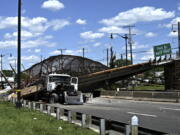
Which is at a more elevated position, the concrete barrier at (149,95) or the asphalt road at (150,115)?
the concrete barrier at (149,95)

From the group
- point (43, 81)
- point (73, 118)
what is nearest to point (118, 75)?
point (43, 81)

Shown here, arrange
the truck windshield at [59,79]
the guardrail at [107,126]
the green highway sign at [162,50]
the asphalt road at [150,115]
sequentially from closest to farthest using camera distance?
the guardrail at [107,126] → the asphalt road at [150,115] → the truck windshield at [59,79] → the green highway sign at [162,50]

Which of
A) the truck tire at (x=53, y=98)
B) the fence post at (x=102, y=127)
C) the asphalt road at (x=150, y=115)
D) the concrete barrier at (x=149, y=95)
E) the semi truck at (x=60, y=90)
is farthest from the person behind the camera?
the truck tire at (x=53, y=98)

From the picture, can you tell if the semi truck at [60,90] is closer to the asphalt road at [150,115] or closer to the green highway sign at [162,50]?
the asphalt road at [150,115]

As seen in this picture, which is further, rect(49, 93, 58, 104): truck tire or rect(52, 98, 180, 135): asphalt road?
rect(49, 93, 58, 104): truck tire

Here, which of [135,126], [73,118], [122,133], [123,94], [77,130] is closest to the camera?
[135,126]

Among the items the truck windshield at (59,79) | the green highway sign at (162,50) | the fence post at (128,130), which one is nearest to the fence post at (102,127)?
the fence post at (128,130)

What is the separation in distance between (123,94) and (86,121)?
2933 cm

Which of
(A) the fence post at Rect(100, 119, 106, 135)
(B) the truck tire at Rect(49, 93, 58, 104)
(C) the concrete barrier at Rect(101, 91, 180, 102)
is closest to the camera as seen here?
(A) the fence post at Rect(100, 119, 106, 135)

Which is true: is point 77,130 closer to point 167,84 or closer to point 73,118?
point 73,118

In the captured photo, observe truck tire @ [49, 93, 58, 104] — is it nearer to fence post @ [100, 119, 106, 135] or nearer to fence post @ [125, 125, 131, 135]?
fence post @ [100, 119, 106, 135]

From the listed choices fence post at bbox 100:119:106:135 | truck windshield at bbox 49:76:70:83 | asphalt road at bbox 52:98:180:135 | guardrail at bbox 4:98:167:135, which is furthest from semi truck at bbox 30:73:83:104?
fence post at bbox 100:119:106:135

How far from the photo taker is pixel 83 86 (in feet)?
156

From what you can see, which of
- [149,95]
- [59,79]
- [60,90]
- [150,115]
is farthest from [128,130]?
[149,95]
